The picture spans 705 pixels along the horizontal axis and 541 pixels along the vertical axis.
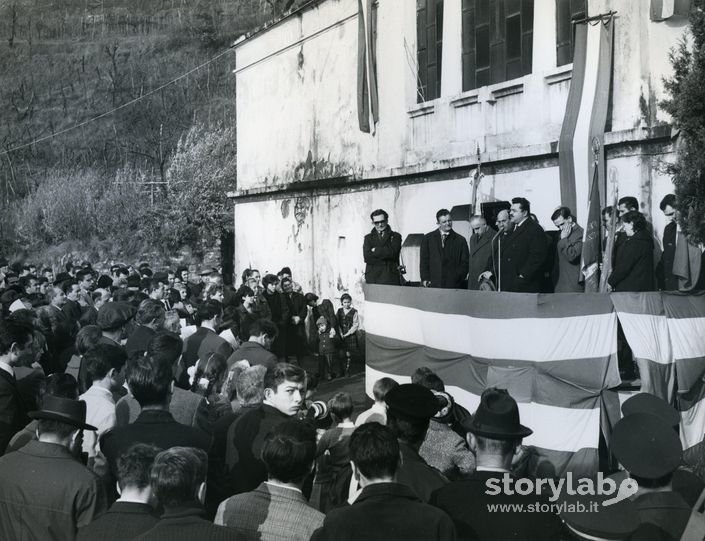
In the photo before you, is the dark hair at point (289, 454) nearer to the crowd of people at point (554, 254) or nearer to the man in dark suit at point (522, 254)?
the crowd of people at point (554, 254)

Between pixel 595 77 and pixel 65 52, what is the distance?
56392 millimetres

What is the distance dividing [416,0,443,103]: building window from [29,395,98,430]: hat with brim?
13213 millimetres

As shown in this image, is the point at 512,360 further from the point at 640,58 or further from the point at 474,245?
the point at 640,58

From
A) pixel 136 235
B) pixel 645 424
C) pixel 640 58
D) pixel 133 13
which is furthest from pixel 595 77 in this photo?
pixel 133 13

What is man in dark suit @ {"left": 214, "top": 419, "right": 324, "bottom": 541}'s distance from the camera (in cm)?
398

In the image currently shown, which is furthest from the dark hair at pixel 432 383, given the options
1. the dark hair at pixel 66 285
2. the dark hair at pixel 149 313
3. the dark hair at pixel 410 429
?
the dark hair at pixel 66 285

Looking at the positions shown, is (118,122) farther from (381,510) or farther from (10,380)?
(381,510)

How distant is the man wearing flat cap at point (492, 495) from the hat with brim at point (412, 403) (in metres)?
0.45

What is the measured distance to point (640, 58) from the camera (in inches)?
473

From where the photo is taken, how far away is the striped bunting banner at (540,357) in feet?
25.1

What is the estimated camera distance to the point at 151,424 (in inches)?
195

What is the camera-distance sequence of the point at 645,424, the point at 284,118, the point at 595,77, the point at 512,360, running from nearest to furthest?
the point at 645,424
the point at 512,360
the point at 595,77
the point at 284,118

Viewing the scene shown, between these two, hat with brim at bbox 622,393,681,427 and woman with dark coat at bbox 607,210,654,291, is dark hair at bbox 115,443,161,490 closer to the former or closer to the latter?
hat with brim at bbox 622,393,681,427

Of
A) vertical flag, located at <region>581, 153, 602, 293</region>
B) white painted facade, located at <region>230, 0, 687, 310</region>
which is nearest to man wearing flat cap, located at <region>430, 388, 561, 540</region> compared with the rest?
vertical flag, located at <region>581, 153, 602, 293</region>
